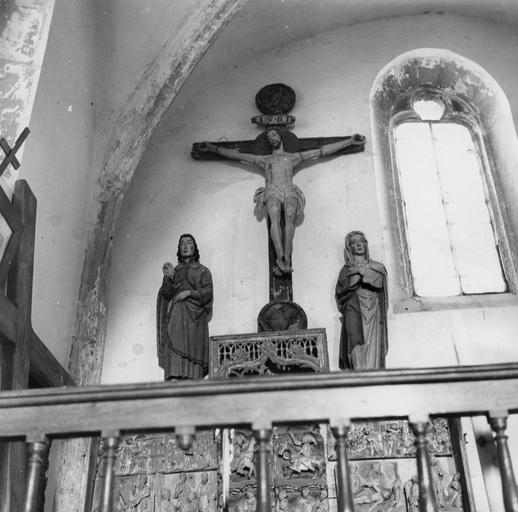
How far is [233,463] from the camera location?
19.7ft

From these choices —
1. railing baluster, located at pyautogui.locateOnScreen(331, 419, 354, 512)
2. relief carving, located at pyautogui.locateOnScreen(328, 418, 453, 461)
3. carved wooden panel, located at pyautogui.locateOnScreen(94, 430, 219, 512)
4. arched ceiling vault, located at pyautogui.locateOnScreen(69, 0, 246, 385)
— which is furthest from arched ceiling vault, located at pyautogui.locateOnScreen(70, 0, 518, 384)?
railing baluster, located at pyautogui.locateOnScreen(331, 419, 354, 512)

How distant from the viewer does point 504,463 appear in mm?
3047

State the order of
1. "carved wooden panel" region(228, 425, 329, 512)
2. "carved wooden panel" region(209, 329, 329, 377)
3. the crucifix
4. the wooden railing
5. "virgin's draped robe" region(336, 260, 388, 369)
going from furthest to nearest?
the crucifix < "virgin's draped robe" region(336, 260, 388, 369) < "carved wooden panel" region(209, 329, 329, 377) < "carved wooden panel" region(228, 425, 329, 512) < the wooden railing

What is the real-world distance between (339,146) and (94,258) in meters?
2.63

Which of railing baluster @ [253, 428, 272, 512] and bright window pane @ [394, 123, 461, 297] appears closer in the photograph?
railing baluster @ [253, 428, 272, 512]

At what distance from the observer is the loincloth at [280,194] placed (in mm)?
7738

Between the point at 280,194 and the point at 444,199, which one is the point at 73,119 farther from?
the point at 444,199

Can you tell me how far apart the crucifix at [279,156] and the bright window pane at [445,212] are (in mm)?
804

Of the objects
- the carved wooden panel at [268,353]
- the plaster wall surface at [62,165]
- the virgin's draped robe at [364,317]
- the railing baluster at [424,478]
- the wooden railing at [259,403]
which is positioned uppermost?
the plaster wall surface at [62,165]

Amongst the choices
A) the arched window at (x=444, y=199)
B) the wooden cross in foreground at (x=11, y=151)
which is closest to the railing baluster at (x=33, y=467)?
the wooden cross in foreground at (x=11, y=151)

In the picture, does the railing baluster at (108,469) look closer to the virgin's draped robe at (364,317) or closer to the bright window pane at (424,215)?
the virgin's draped robe at (364,317)

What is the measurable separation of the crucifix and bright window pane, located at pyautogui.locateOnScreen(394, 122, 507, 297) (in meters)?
0.80

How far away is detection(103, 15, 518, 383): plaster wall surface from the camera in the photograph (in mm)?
7168

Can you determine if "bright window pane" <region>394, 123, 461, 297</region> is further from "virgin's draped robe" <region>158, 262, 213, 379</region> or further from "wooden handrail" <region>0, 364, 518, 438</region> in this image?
"wooden handrail" <region>0, 364, 518, 438</region>
